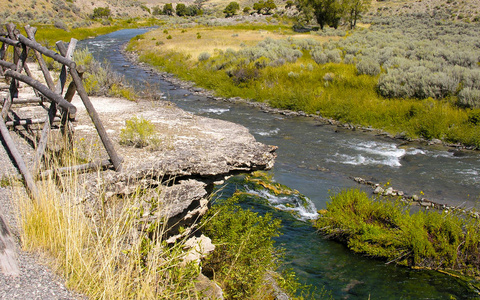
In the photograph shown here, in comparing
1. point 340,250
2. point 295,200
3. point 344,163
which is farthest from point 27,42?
point 344,163

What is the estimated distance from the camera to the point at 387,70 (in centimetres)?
2116

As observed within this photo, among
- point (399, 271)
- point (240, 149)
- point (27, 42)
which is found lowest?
point (399, 271)

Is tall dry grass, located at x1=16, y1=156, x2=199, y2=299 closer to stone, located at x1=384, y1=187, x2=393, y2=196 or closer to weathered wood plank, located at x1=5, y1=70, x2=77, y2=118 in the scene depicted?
weathered wood plank, located at x1=5, y1=70, x2=77, y2=118

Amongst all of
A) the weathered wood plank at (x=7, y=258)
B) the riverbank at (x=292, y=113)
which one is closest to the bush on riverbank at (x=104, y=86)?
the riverbank at (x=292, y=113)

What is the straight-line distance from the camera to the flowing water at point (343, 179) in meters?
7.55

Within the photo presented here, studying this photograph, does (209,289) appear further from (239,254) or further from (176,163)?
(176,163)

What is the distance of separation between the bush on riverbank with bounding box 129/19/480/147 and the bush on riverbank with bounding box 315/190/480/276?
27.8 feet

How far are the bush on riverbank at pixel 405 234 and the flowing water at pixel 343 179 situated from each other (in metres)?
0.27

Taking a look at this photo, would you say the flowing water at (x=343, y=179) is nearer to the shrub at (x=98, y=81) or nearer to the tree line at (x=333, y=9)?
the shrub at (x=98, y=81)

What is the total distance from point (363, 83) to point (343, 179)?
1020cm

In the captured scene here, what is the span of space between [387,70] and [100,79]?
15.5 m

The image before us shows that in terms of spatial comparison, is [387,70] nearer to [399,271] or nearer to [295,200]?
[295,200]

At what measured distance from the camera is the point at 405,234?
8.24 meters

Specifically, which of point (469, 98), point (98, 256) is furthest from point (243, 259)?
point (469, 98)
